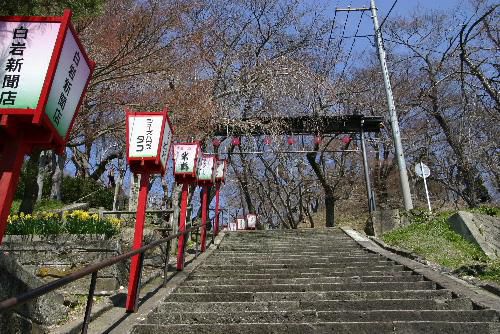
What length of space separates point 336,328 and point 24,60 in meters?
3.43

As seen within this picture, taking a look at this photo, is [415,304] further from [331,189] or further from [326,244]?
[331,189]

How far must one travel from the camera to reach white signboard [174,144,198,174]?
8.68m

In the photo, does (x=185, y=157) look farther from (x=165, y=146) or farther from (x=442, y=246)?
(x=442, y=246)

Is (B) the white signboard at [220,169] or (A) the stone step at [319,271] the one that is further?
(B) the white signboard at [220,169]

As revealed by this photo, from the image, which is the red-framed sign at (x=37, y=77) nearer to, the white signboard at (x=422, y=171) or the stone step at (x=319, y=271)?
the stone step at (x=319, y=271)

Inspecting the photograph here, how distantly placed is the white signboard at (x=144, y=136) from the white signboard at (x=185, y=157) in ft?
9.84

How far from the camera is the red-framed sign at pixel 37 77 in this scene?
2564 mm

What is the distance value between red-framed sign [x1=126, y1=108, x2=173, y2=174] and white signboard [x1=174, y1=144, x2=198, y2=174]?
114 inches

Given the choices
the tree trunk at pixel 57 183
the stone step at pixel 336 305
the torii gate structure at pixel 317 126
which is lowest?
the stone step at pixel 336 305

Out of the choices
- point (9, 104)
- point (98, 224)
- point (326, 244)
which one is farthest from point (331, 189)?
point (9, 104)


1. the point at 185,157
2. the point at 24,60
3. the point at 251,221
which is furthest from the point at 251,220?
the point at 24,60

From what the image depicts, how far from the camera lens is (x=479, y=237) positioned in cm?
948

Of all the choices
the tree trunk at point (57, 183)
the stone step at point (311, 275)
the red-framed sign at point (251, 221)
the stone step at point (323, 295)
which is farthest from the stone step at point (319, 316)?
the red-framed sign at point (251, 221)

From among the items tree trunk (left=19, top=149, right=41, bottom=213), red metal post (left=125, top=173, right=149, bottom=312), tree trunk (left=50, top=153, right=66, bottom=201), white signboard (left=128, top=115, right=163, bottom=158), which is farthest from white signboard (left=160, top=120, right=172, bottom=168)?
tree trunk (left=50, top=153, right=66, bottom=201)
